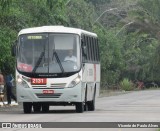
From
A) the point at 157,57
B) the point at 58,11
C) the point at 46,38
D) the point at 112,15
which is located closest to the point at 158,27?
the point at 157,57

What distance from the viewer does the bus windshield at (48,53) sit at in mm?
27219

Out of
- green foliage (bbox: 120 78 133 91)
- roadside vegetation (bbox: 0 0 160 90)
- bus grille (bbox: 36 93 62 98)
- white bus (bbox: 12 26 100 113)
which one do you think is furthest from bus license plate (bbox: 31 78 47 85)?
green foliage (bbox: 120 78 133 91)

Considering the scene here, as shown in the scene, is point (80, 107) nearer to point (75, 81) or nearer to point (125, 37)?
point (75, 81)

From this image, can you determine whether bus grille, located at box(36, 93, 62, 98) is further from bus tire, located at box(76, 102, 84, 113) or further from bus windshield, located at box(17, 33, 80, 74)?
bus tire, located at box(76, 102, 84, 113)

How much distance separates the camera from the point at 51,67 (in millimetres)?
27188

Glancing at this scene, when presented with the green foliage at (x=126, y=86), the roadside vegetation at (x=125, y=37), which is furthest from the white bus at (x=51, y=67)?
the green foliage at (x=126, y=86)

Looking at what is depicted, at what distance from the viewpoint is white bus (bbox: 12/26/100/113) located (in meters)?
27.0

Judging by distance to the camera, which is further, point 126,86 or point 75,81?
point 126,86

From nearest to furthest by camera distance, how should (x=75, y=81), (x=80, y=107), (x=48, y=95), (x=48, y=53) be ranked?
(x=48, y=95)
(x=75, y=81)
(x=48, y=53)
(x=80, y=107)

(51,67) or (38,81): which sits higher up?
(51,67)

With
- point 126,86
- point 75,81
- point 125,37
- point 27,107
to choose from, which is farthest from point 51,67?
point 125,37

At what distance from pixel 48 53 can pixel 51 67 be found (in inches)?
23.1

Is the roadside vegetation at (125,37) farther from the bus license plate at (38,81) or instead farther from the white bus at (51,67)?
the bus license plate at (38,81)

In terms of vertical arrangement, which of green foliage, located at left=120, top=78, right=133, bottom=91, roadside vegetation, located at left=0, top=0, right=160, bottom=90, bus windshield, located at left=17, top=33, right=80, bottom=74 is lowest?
green foliage, located at left=120, top=78, right=133, bottom=91
